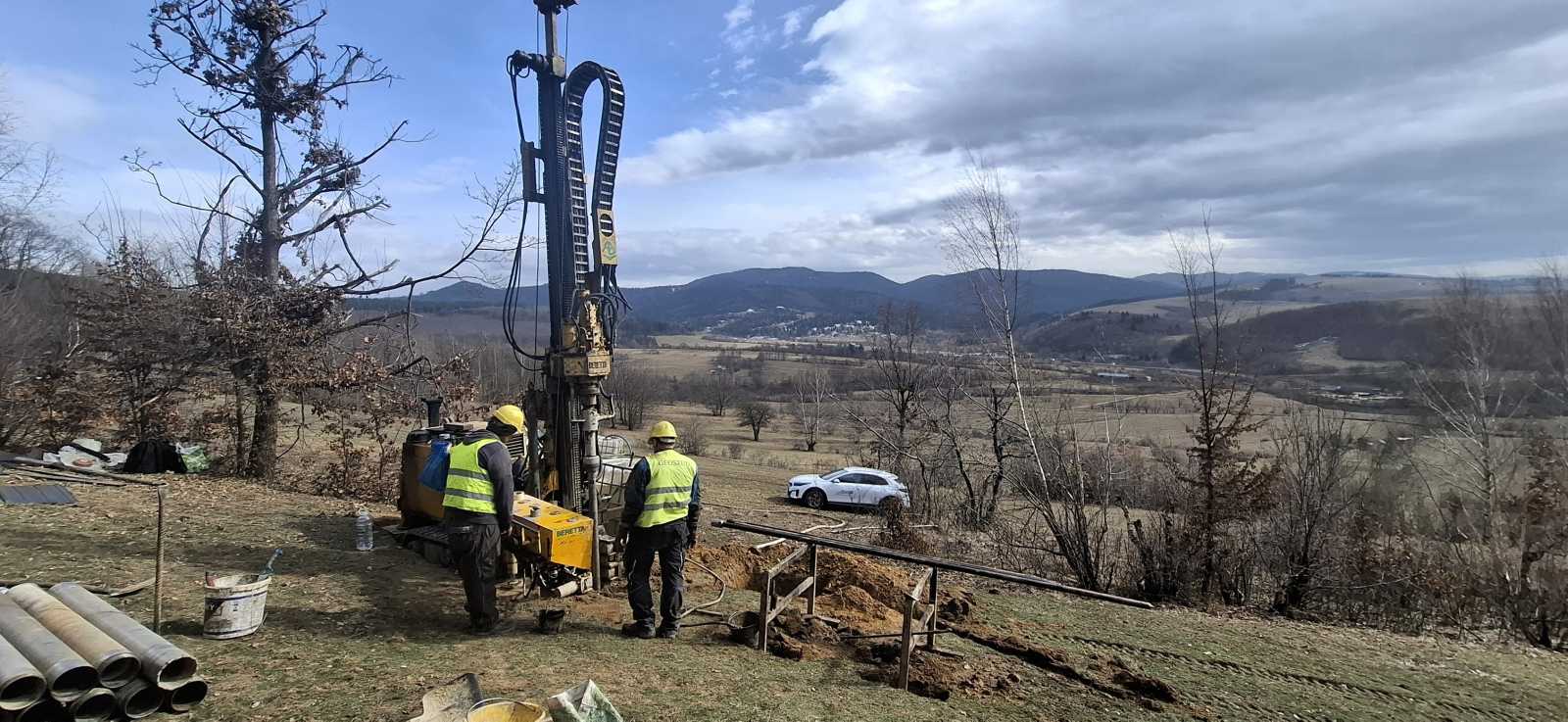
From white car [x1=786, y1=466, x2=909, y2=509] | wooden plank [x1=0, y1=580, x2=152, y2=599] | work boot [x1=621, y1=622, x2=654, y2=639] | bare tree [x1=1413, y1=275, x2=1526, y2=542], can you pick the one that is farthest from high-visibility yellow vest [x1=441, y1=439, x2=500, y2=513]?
bare tree [x1=1413, y1=275, x2=1526, y2=542]

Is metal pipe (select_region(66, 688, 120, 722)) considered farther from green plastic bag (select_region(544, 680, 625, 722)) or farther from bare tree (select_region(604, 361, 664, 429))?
bare tree (select_region(604, 361, 664, 429))

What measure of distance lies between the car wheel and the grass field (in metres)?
12.6

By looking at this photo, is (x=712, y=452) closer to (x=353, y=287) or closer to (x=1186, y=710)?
(x=353, y=287)

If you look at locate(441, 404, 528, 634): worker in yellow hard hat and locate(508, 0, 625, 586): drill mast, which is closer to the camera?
locate(441, 404, 528, 634): worker in yellow hard hat

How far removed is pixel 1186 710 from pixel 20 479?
16.0 meters

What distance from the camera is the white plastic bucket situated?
224 inches

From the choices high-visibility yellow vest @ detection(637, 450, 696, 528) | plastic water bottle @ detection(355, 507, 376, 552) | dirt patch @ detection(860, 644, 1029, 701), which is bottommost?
dirt patch @ detection(860, 644, 1029, 701)

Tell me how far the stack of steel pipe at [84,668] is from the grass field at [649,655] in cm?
29

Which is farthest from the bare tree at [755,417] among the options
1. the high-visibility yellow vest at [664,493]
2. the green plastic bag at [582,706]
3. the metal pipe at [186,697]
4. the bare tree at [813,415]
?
the green plastic bag at [582,706]

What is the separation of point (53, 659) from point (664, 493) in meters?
3.97

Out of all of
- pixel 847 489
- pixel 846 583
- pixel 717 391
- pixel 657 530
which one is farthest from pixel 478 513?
pixel 717 391

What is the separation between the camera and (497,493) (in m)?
6.40

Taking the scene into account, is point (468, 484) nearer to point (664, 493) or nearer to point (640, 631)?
point (664, 493)

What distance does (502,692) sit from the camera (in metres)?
5.13
